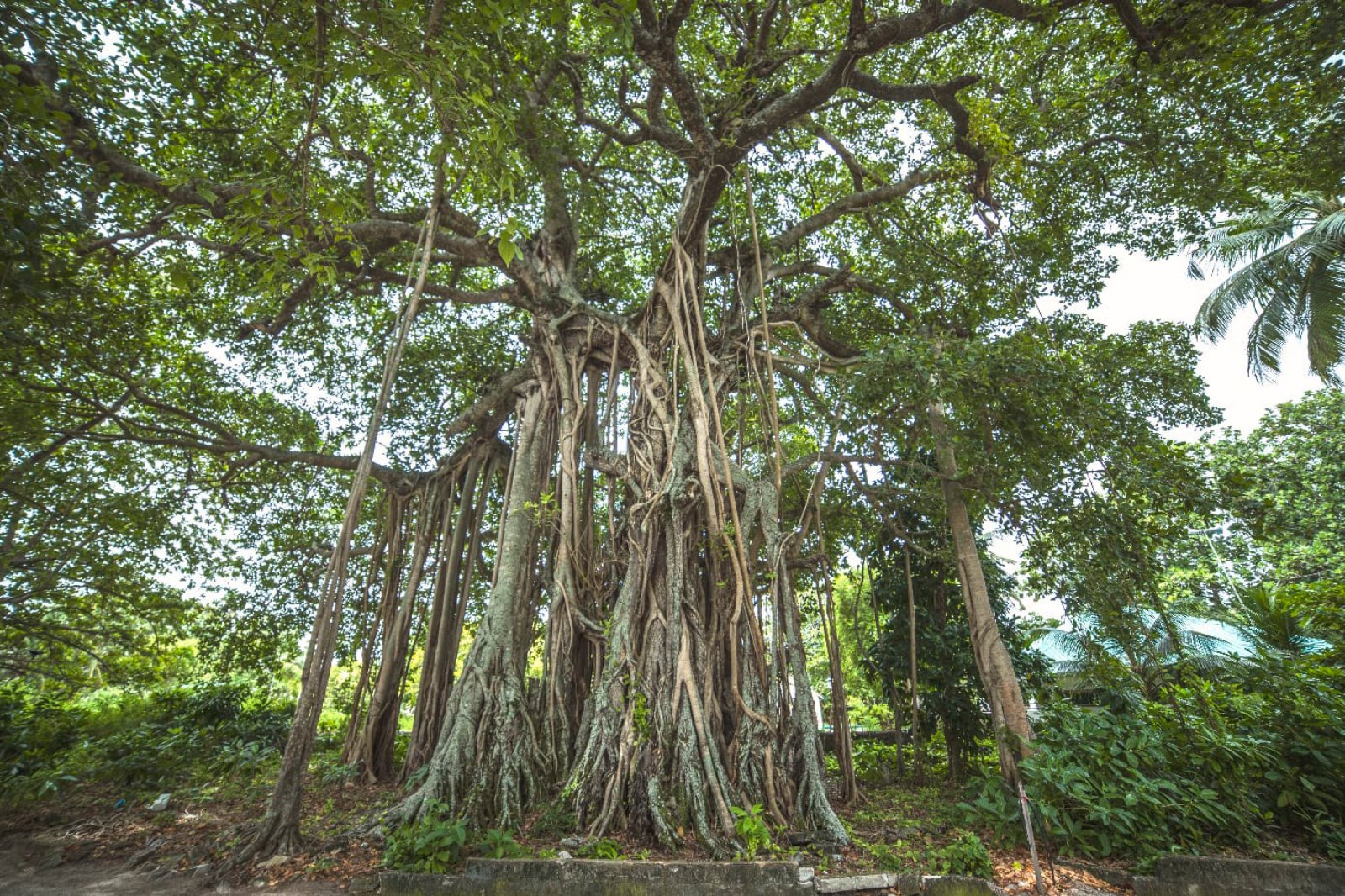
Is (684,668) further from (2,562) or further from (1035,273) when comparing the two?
(2,562)

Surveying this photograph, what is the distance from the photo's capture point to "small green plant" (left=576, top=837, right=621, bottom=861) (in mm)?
3016

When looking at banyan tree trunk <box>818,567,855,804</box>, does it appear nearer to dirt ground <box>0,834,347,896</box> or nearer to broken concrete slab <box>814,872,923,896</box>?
broken concrete slab <box>814,872,923,896</box>

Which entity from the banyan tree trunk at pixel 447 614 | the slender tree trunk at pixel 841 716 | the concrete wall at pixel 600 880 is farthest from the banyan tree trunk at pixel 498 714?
the slender tree trunk at pixel 841 716

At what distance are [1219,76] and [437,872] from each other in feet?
20.4

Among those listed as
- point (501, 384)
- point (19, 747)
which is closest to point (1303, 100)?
point (501, 384)

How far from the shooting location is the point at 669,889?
263 cm

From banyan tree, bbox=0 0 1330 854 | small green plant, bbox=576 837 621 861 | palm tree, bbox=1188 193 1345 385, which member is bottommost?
small green plant, bbox=576 837 621 861

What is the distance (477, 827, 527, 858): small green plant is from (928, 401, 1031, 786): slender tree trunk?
308cm

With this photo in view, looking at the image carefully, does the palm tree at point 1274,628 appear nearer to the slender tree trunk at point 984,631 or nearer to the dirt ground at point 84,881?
the slender tree trunk at point 984,631

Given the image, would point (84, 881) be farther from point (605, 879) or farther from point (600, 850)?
point (605, 879)

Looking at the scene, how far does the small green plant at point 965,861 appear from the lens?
306 centimetres

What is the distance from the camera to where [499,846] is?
300 centimetres

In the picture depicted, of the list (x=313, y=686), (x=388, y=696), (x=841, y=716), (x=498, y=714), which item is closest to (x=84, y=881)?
(x=313, y=686)

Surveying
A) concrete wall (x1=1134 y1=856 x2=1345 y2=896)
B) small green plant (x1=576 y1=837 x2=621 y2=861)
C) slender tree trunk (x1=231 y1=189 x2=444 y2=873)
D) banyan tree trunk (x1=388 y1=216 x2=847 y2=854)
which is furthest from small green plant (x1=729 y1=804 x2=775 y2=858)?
slender tree trunk (x1=231 y1=189 x2=444 y2=873)
